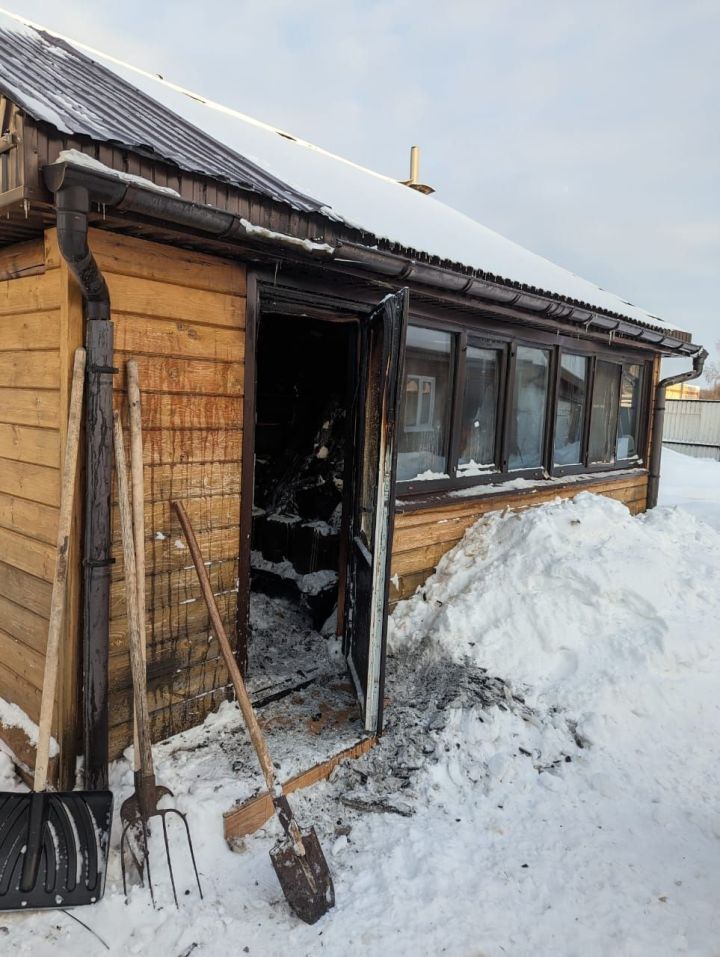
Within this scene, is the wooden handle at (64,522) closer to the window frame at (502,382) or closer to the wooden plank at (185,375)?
the wooden plank at (185,375)

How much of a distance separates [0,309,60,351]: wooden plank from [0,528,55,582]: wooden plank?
0.95 metres

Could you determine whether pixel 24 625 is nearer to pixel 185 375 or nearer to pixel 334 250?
pixel 185 375

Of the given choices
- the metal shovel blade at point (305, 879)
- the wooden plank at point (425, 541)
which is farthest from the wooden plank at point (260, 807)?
the wooden plank at point (425, 541)

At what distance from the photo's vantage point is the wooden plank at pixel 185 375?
3002 millimetres

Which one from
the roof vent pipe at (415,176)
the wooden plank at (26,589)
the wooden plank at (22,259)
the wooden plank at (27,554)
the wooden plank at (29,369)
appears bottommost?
the wooden plank at (26,589)

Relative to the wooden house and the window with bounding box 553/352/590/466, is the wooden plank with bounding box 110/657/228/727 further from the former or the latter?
the window with bounding box 553/352/590/466

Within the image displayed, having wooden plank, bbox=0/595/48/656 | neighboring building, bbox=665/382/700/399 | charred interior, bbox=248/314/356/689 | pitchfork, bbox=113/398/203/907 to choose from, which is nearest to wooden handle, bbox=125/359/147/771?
pitchfork, bbox=113/398/203/907

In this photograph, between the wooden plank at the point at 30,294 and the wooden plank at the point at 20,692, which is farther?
the wooden plank at the point at 20,692

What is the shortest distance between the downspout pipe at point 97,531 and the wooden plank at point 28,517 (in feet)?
0.84

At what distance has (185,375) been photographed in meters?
3.18

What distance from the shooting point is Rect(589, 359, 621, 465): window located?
23.8ft

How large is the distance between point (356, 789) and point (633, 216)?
179 feet

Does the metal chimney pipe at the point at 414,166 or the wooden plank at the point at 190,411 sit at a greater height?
the metal chimney pipe at the point at 414,166

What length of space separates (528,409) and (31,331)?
4528 millimetres
